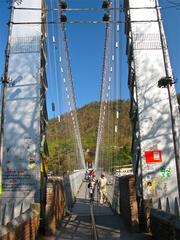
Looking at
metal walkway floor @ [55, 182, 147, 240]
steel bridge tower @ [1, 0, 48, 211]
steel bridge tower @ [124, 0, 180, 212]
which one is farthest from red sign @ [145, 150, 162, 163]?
steel bridge tower @ [1, 0, 48, 211]

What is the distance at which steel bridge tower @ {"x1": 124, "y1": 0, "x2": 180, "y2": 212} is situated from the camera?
9.20m

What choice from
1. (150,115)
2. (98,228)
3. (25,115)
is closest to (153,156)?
(150,115)

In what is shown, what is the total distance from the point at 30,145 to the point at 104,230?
2.88 metres

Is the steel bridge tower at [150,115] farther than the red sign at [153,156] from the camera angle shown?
No

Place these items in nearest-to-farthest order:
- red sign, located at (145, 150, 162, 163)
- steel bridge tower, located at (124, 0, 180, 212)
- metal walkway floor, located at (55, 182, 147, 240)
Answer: metal walkway floor, located at (55, 182, 147, 240) → steel bridge tower, located at (124, 0, 180, 212) → red sign, located at (145, 150, 162, 163)

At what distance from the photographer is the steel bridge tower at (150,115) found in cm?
920

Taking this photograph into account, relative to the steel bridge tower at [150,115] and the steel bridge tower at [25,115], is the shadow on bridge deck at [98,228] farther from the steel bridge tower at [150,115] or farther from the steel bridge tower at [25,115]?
the steel bridge tower at [25,115]

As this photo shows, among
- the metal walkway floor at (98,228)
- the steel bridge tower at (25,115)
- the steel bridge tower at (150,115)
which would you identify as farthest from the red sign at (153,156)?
the steel bridge tower at (25,115)

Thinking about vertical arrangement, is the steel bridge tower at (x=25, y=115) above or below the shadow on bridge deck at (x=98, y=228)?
above

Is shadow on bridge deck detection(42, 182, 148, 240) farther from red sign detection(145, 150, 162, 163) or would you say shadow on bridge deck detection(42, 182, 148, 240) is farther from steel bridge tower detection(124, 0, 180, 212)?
red sign detection(145, 150, 162, 163)

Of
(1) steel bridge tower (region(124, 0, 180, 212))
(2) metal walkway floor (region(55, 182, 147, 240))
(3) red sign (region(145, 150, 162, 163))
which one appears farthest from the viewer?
(3) red sign (region(145, 150, 162, 163))

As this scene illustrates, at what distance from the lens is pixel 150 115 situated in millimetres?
9719

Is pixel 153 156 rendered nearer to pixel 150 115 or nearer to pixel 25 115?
pixel 150 115

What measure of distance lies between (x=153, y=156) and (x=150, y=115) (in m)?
1.07
